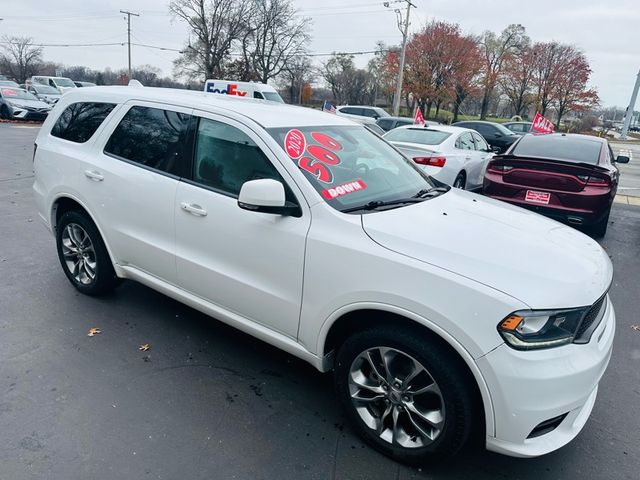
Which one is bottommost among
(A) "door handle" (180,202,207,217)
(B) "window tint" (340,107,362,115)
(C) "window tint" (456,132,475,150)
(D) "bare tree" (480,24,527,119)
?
(A) "door handle" (180,202,207,217)

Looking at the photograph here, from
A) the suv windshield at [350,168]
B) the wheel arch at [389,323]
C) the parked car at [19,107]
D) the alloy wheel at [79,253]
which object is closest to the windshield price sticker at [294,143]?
the suv windshield at [350,168]

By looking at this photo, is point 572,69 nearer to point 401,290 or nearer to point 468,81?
point 468,81

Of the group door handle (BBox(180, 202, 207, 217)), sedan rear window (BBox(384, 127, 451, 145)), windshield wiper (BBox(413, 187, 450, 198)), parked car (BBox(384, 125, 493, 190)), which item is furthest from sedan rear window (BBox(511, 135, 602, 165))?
door handle (BBox(180, 202, 207, 217))

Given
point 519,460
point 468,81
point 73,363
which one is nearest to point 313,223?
point 519,460

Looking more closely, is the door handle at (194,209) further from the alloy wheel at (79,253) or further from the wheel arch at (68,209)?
the alloy wheel at (79,253)

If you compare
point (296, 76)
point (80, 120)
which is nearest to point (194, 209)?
point (80, 120)

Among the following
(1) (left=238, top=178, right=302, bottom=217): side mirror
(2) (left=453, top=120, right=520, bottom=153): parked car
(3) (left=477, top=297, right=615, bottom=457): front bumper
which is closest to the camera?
(3) (left=477, top=297, right=615, bottom=457): front bumper

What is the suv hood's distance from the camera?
2051mm

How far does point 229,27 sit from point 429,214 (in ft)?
172

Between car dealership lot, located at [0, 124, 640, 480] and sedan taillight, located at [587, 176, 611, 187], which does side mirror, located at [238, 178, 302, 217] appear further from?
sedan taillight, located at [587, 176, 611, 187]

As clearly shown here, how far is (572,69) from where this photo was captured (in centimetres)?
4519

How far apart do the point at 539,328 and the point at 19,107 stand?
2439 cm

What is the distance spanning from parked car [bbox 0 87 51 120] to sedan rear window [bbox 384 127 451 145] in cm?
1835

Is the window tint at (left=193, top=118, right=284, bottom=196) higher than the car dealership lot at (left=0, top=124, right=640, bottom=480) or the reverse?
higher
